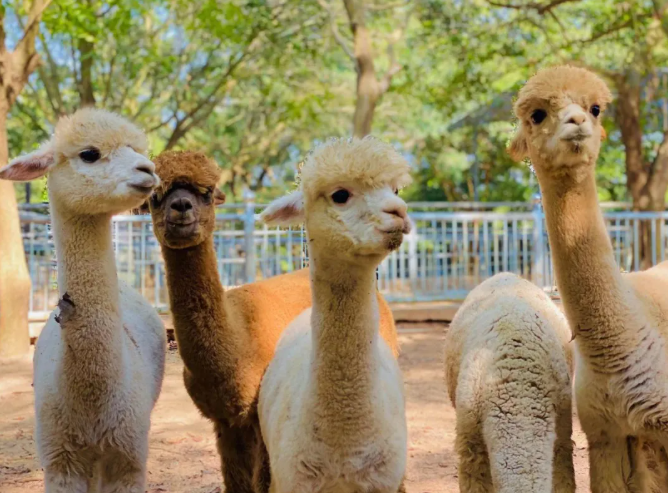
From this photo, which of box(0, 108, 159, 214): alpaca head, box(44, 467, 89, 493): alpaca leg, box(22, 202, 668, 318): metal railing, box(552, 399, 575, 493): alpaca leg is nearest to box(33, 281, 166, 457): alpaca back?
box(44, 467, 89, 493): alpaca leg

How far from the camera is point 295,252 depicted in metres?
15.2

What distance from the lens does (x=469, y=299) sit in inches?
186

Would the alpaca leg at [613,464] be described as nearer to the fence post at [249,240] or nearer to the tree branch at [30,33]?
the tree branch at [30,33]

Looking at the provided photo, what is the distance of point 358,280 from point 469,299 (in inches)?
72.0

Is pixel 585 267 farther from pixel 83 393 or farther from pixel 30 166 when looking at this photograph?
pixel 30 166

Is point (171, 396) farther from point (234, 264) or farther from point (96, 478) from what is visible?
point (234, 264)

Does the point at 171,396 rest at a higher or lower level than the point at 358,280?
lower

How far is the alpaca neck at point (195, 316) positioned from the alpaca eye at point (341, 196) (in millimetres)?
1454

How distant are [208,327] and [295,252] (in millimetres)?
10903

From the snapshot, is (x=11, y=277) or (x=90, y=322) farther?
(x=11, y=277)

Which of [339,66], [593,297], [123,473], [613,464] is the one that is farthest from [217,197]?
[339,66]

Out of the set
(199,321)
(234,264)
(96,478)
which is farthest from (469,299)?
A: (234,264)

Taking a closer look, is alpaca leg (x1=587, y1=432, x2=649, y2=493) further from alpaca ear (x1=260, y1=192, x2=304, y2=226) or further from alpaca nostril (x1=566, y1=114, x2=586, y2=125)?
alpaca ear (x1=260, y1=192, x2=304, y2=226)

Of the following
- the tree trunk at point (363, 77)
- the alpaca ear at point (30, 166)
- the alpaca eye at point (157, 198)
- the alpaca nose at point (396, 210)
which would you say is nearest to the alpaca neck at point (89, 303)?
the alpaca ear at point (30, 166)
